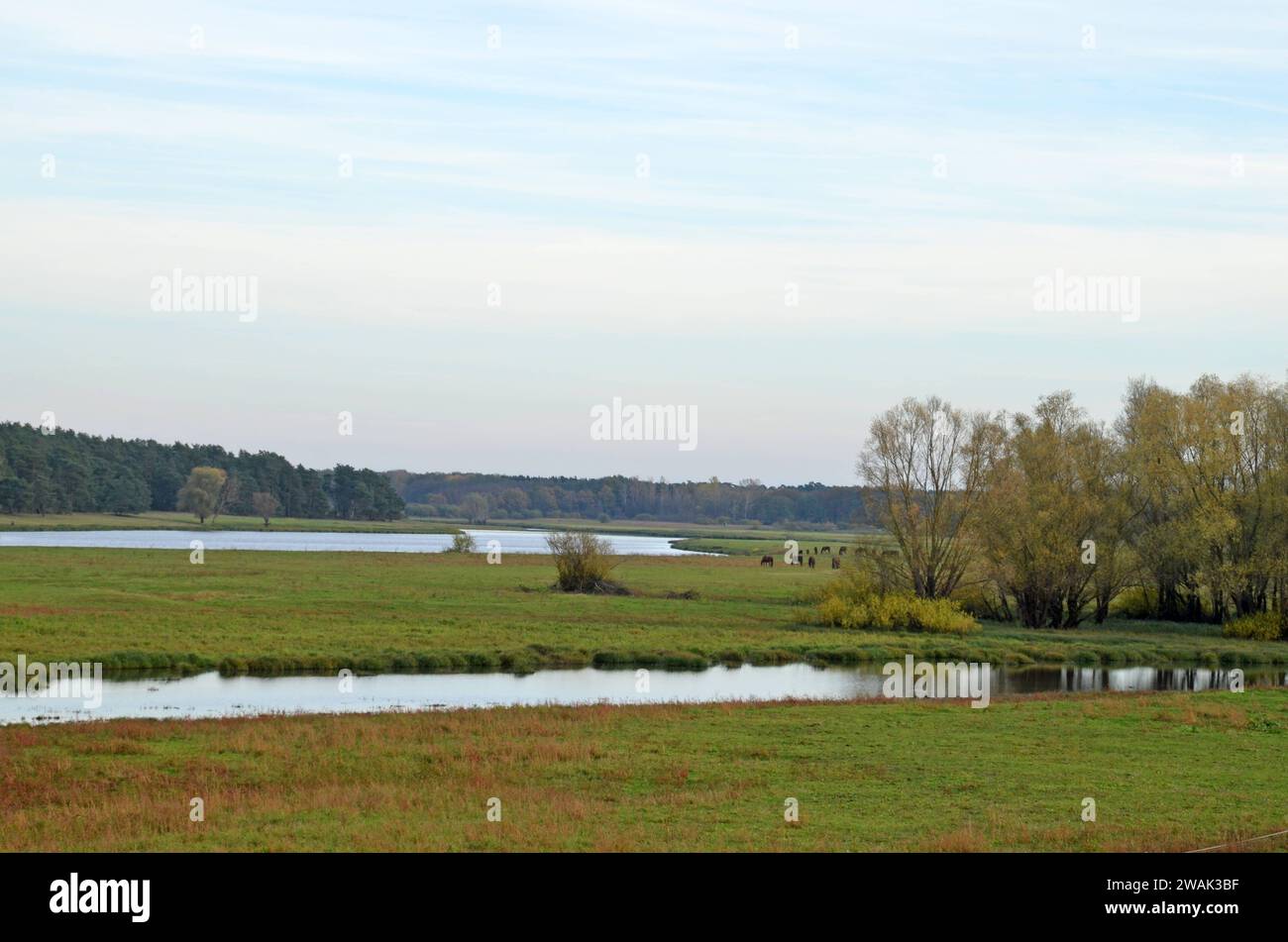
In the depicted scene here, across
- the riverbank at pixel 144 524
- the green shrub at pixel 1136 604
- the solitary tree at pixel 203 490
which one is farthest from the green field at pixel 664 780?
the solitary tree at pixel 203 490

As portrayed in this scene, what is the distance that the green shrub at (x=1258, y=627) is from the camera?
184ft

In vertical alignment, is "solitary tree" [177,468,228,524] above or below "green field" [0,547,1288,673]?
above

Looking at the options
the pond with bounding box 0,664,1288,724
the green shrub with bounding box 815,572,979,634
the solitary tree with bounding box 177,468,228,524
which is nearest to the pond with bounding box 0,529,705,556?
the solitary tree with bounding box 177,468,228,524

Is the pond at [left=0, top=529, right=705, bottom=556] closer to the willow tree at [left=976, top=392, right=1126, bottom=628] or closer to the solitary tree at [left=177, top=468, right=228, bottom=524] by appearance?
the solitary tree at [left=177, top=468, right=228, bottom=524]

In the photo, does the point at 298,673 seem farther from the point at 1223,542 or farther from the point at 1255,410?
the point at 1255,410

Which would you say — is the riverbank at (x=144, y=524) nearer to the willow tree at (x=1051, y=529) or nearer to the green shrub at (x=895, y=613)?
the green shrub at (x=895, y=613)

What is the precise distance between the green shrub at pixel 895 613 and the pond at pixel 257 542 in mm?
31845

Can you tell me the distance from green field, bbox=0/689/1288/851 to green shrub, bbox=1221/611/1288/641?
28.5 metres

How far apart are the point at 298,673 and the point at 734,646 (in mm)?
15904

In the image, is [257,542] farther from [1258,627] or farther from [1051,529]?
[1258,627]

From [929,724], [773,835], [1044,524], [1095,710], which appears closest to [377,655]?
[929,724]

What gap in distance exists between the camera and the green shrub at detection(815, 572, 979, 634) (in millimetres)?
54250

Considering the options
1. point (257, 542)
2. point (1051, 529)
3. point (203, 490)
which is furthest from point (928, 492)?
point (203, 490)
